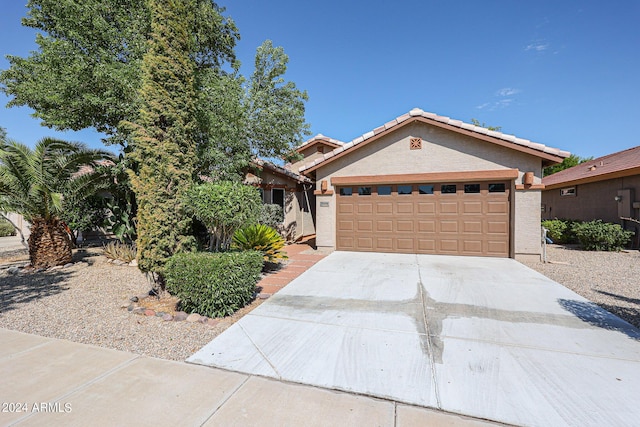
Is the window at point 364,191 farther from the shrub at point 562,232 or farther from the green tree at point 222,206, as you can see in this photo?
the shrub at point 562,232

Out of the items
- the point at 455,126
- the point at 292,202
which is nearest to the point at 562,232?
A: the point at 455,126

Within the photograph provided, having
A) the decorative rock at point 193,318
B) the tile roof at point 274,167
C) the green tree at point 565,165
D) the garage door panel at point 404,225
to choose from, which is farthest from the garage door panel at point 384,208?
the green tree at point 565,165

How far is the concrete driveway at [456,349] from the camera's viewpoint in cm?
270

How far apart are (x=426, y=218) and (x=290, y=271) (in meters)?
5.29

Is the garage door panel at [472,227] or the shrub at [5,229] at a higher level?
the garage door panel at [472,227]

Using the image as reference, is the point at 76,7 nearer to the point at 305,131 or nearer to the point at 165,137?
the point at 165,137

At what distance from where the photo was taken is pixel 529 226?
8961 mm

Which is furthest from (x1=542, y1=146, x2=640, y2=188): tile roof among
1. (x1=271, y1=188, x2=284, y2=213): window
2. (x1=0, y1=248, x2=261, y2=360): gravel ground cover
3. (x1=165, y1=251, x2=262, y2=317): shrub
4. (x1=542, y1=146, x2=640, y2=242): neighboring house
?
(x1=0, y1=248, x2=261, y2=360): gravel ground cover

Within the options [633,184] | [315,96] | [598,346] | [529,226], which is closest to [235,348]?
[598,346]

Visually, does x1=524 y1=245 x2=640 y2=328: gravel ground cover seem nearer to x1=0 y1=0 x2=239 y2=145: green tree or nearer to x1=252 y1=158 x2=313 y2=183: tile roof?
x1=252 y1=158 x2=313 y2=183: tile roof

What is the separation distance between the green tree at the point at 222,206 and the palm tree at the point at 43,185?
5741mm

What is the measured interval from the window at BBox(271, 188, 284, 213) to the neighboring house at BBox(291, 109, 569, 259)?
10.00ft

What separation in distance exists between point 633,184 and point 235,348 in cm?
1583

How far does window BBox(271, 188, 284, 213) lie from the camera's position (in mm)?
13758
